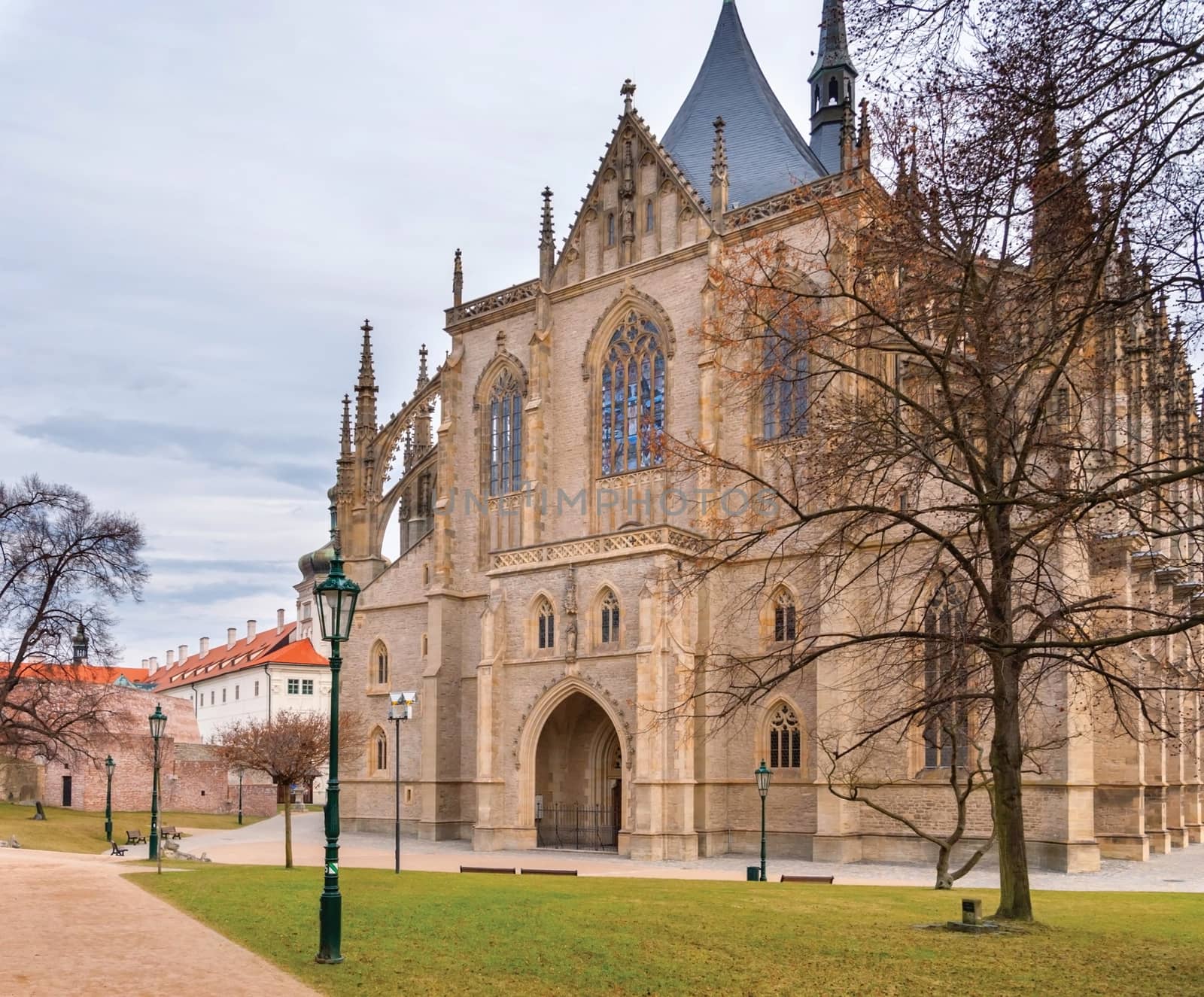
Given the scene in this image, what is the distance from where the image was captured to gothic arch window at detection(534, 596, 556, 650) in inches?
1422

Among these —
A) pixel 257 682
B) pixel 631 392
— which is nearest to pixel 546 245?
pixel 631 392

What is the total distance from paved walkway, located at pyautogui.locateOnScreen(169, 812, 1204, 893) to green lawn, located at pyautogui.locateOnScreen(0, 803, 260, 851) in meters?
5.42

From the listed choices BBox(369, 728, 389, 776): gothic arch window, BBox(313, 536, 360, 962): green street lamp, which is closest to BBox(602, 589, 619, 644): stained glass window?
BBox(369, 728, 389, 776): gothic arch window

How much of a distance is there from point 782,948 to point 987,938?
2.60m

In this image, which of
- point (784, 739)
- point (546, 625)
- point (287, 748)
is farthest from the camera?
Answer: point (287, 748)

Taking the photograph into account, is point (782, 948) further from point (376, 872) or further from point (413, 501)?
point (413, 501)

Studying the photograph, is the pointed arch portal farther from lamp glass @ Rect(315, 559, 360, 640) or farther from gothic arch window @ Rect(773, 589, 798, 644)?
lamp glass @ Rect(315, 559, 360, 640)

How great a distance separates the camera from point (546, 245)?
137ft

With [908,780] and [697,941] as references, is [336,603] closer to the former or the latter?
[697,941]

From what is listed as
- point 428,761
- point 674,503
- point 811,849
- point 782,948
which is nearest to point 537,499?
point 674,503

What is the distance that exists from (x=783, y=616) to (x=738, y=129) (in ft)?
59.2

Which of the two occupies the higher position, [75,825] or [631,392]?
[631,392]

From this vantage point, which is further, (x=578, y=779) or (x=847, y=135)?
(x=578, y=779)

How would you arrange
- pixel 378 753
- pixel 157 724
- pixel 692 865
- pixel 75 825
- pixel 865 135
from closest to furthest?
pixel 865 135 → pixel 692 865 → pixel 157 724 → pixel 378 753 → pixel 75 825
